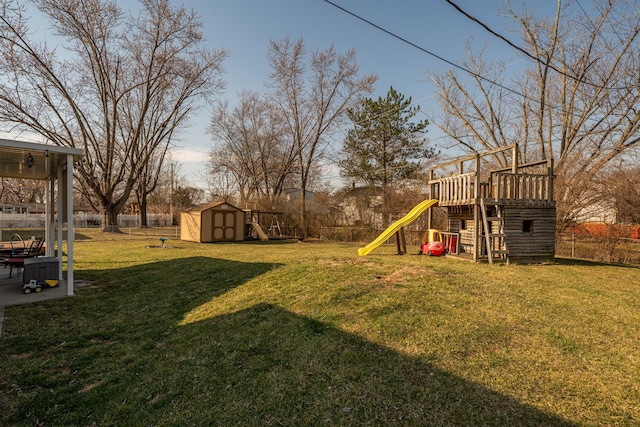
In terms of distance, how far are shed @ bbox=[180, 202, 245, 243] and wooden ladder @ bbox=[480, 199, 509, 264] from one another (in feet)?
51.8

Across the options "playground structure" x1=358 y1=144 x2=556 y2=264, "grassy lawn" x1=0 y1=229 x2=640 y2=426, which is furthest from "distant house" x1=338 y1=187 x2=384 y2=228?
"grassy lawn" x1=0 y1=229 x2=640 y2=426

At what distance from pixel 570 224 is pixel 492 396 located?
54.8ft

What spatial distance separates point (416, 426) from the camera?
2.97 metres

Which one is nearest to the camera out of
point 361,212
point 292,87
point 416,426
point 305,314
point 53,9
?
point 416,426

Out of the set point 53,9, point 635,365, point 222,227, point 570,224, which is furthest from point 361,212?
point 53,9

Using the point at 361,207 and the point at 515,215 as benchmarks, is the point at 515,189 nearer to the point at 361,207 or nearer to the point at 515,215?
the point at 515,215

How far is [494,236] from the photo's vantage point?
9969mm

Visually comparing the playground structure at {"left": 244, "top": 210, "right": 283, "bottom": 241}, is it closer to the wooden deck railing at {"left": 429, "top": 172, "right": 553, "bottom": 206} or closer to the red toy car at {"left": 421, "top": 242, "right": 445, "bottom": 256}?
the red toy car at {"left": 421, "top": 242, "right": 445, "bottom": 256}

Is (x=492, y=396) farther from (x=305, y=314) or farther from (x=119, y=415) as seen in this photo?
(x=119, y=415)

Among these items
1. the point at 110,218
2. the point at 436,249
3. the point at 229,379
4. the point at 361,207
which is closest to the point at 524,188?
the point at 436,249

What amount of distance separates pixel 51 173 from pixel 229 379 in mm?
10180

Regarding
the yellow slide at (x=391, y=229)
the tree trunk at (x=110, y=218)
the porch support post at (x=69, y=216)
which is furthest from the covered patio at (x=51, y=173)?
the tree trunk at (x=110, y=218)

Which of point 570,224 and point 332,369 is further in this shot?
point 570,224

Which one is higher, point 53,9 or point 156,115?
point 53,9
